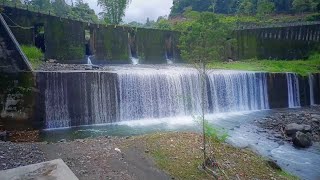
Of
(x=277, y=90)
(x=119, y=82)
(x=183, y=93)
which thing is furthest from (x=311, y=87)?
(x=119, y=82)

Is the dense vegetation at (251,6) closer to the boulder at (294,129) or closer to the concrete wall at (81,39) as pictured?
the concrete wall at (81,39)

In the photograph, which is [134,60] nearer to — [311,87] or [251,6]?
[311,87]

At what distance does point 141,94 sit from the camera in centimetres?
1558

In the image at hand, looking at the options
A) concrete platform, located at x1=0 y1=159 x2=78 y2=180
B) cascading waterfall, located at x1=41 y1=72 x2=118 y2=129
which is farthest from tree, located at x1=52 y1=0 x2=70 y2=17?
concrete platform, located at x1=0 y1=159 x2=78 y2=180

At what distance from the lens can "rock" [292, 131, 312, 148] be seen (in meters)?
11.9

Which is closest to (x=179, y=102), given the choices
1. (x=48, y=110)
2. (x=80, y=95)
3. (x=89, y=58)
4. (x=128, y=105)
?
(x=128, y=105)

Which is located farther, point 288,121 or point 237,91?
point 237,91

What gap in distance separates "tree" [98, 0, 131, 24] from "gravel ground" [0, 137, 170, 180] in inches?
1141

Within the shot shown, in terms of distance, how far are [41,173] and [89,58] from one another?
1721 centimetres

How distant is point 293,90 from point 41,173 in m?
18.2

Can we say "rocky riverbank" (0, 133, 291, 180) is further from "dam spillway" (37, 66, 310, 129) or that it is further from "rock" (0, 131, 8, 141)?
"rock" (0, 131, 8, 141)

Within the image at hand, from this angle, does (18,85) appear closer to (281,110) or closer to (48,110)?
(48,110)

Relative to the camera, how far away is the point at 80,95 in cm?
1348

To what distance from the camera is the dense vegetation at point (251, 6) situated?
44688 millimetres
